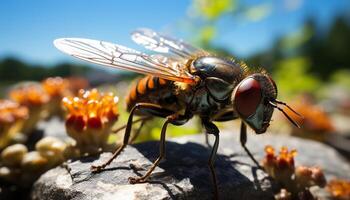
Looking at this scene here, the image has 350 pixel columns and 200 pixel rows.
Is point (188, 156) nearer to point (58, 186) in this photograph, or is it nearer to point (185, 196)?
point (185, 196)

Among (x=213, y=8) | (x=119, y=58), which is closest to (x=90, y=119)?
(x=119, y=58)

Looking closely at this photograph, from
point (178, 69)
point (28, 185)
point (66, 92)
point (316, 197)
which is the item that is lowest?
point (28, 185)

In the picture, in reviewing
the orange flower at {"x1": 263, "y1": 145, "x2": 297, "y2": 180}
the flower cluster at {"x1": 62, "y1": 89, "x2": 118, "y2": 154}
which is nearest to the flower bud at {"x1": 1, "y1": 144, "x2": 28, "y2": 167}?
the flower cluster at {"x1": 62, "y1": 89, "x2": 118, "y2": 154}

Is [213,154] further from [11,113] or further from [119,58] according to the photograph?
[11,113]

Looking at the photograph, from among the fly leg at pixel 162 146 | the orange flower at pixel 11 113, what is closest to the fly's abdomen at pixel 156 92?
the fly leg at pixel 162 146

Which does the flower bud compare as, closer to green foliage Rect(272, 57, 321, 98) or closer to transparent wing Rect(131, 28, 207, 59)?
transparent wing Rect(131, 28, 207, 59)

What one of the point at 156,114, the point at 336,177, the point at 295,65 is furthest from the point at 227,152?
the point at 295,65
